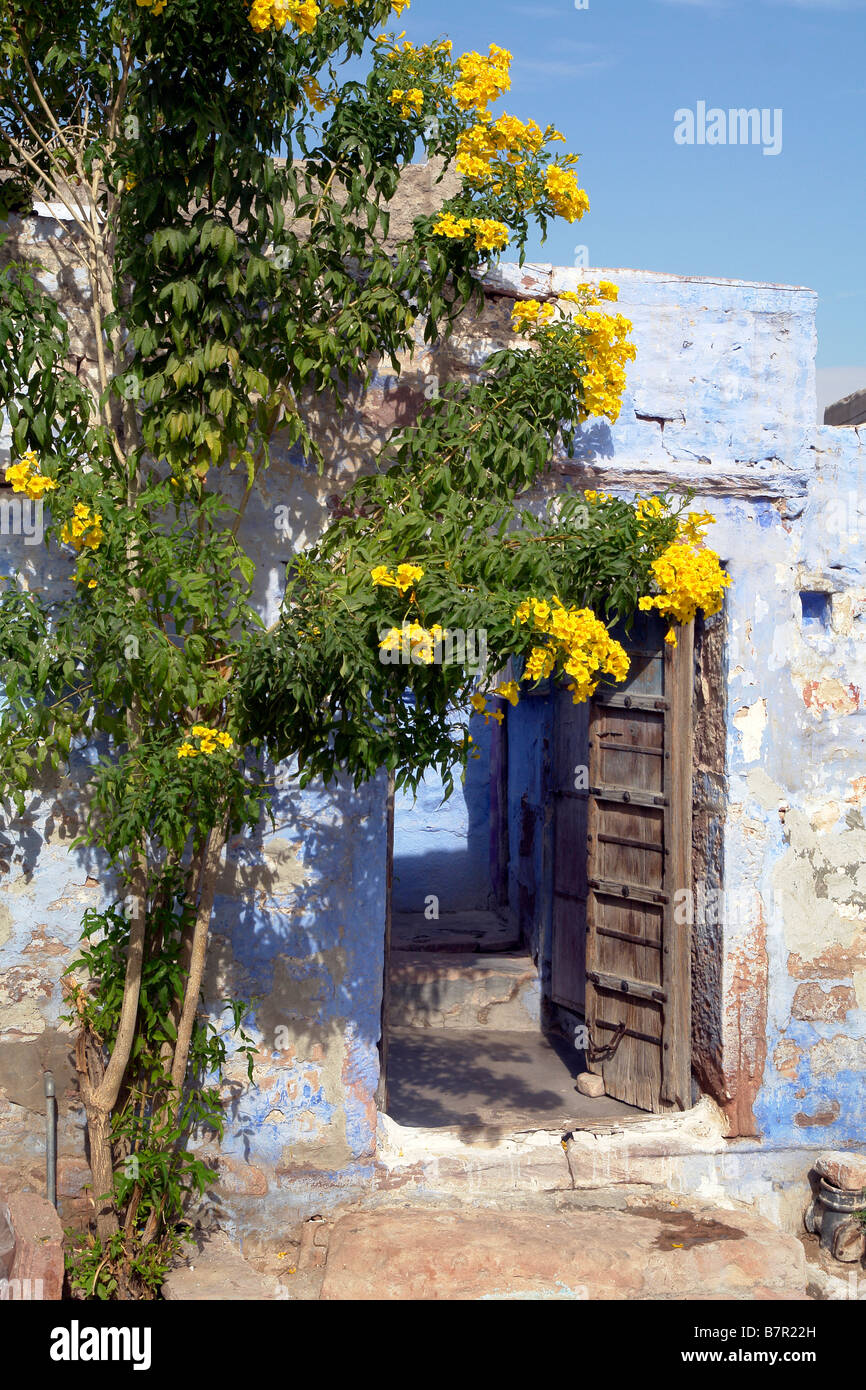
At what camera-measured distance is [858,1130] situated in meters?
4.93

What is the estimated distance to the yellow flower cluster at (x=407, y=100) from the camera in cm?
399

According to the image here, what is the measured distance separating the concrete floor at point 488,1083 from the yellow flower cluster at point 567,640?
7.15ft

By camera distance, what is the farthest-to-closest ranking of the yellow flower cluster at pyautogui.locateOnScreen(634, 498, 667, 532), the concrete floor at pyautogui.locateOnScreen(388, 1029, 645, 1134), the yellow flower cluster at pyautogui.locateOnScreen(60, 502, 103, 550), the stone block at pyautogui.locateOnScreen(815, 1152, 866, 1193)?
the concrete floor at pyautogui.locateOnScreen(388, 1029, 645, 1134) → the stone block at pyautogui.locateOnScreen(815, 1152, 866, 1193) → the yellow flower cluster at pyautogui.locateOnScreen(634, 498, 667, 532) → the yellow flower cluster at pyautogui.locateOnScreen(60, 502, 103, 550)

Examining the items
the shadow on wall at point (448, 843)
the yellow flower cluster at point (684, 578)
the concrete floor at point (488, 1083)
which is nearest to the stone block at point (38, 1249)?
the concrete floor at point (488, 1083)

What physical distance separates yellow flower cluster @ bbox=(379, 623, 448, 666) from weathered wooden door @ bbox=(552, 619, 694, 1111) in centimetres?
198

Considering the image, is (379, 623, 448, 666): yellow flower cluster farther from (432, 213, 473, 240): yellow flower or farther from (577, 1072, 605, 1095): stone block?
(577, 1072, 605, 1095): stone block

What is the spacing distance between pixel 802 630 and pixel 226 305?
261 cm

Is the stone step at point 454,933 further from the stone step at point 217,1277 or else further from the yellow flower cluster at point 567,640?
the yellow flower cluster at point 567,640

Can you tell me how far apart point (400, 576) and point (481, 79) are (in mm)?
1872

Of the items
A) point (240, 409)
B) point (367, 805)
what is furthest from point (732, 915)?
point (240, 409)

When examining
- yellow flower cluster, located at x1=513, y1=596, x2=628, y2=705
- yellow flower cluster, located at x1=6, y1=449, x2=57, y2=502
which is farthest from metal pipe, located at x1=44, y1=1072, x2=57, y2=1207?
yellow flower cluster, located at x1=513, y1=596, x2=628, y2=705

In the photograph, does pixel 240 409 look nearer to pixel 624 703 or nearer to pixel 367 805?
pixel 367 805

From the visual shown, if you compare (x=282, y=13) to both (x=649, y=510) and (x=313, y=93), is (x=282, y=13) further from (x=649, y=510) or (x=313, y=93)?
(x=649, y=510)

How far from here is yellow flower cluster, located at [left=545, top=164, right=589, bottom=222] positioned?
4.09m
